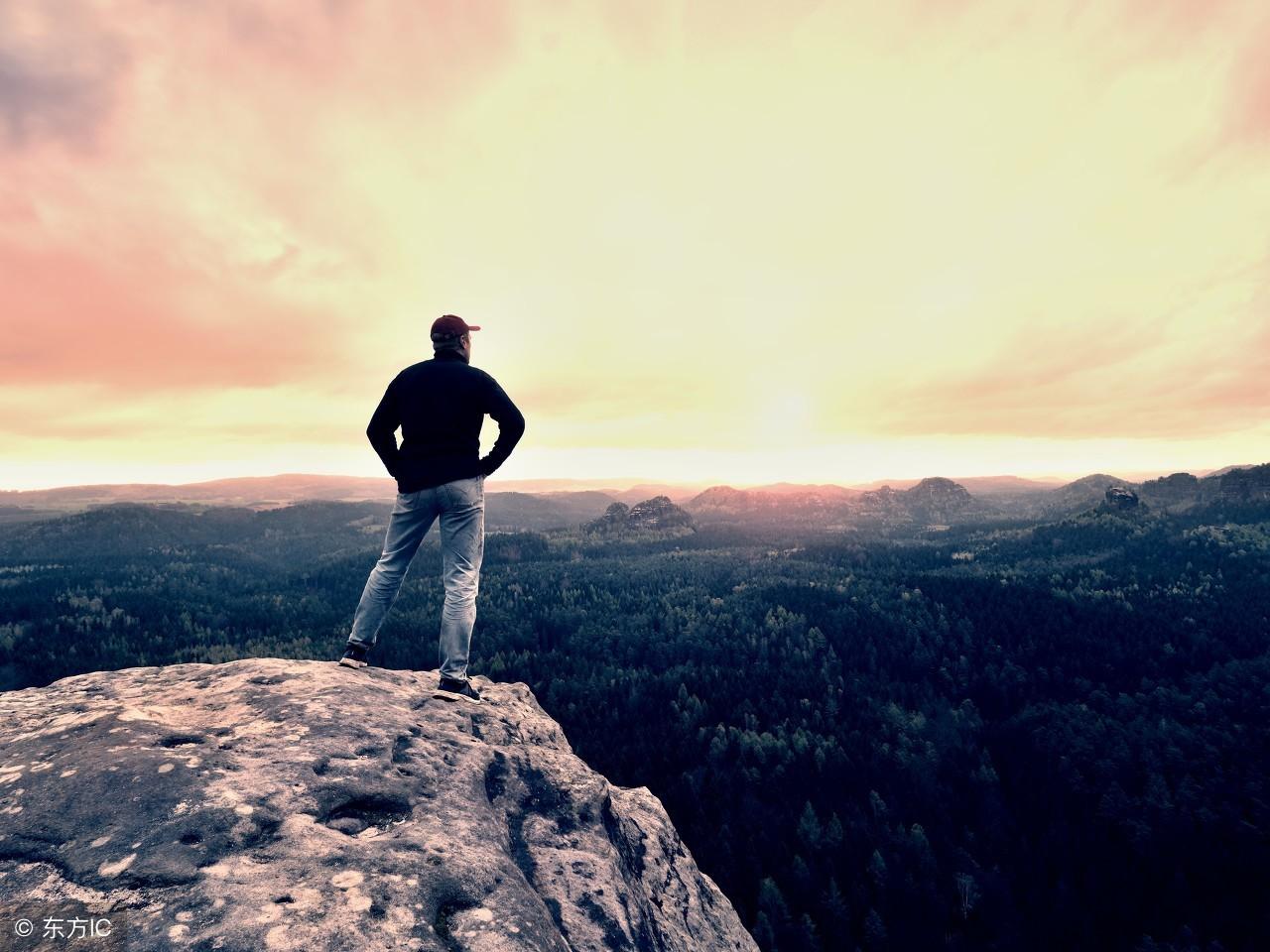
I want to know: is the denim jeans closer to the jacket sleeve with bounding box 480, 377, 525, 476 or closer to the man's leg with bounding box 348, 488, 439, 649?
the man's leg with bounding box 348, 488, 439, 649

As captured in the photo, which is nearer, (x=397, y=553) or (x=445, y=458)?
(x=445, y=458)

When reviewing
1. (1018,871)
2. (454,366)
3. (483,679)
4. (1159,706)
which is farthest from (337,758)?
(1159,706)

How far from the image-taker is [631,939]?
879cm

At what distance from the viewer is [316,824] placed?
713 centimetres

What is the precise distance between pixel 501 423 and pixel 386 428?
2316 millimetres

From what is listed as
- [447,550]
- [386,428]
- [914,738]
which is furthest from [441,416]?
[914,738]

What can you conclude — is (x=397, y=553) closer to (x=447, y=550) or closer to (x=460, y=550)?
(x=447, y=550)

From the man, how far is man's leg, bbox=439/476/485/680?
18 millimetres

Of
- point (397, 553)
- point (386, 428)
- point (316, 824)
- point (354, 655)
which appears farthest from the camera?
point (354, 655)

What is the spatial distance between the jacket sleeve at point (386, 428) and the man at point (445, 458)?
0.02m

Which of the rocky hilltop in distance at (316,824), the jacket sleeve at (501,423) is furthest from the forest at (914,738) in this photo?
the jacket sleeve at (501,423)

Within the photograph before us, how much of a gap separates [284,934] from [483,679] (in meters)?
11.6

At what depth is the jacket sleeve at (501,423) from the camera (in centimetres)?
1059

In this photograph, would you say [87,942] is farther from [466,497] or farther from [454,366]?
[454,366]
